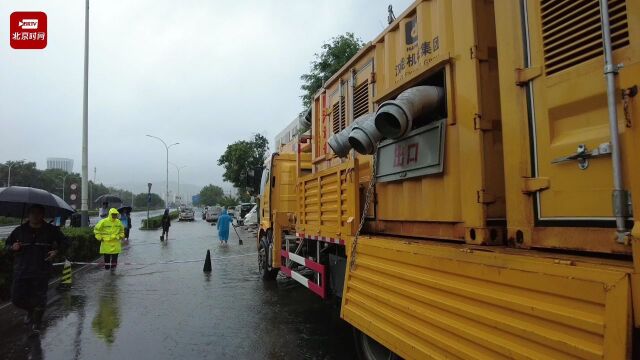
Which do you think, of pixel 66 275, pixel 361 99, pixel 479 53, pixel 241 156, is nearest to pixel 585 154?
pixel 479 53

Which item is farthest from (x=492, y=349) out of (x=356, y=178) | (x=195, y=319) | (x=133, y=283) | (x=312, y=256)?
(x=133, y=283)

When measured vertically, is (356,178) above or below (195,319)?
above

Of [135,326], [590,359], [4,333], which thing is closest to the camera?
[590,359]

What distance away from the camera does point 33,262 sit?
5.71 m

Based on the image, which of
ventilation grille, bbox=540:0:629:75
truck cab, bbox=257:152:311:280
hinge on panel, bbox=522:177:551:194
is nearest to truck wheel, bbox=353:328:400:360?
hinge on panel, bbox=522:177:551:194

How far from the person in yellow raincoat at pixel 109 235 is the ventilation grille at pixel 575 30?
10298 millimetres

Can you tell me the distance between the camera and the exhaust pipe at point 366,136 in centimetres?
361

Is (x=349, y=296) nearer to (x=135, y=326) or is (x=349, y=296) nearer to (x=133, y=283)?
(x=135, y=326)

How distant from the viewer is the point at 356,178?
442 centimetres

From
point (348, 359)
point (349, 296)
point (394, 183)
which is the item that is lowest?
point (348, 359)

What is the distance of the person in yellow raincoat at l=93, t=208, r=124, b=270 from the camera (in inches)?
409

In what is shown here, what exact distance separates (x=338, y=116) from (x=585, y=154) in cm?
369

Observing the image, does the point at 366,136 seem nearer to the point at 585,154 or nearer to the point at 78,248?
the point at 585,154

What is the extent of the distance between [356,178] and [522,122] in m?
2.16
